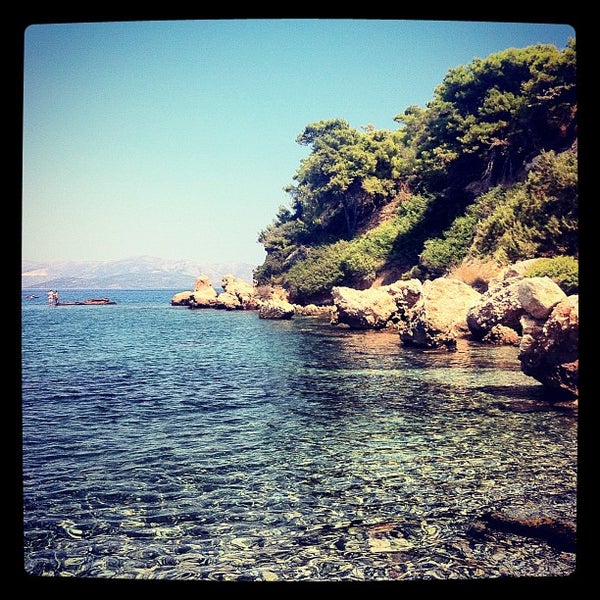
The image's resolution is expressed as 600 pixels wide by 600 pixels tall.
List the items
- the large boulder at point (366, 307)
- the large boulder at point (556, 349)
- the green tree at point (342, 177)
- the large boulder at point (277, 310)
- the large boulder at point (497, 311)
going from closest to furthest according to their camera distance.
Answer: the large boulder at point (556, 349) → the large boulder at point (497, 311) → the large boulder at point (366, 307) → the large boulder at point (277, 310) → the green tree at point (342, 177)

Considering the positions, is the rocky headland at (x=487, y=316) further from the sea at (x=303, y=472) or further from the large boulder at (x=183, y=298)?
the large boulder at (x=183, y=298)

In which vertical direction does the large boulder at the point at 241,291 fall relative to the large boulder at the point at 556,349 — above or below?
above

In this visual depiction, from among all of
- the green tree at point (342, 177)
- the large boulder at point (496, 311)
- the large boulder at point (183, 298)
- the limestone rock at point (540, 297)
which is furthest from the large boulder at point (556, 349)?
the large boulder at point (183, 298)

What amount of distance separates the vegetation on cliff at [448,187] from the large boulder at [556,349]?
8796 millimetres

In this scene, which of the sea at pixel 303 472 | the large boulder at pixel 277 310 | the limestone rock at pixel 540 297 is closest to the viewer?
the sea at pixel 303 472

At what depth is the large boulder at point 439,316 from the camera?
1752 centimetres

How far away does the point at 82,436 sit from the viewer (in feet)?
31.8

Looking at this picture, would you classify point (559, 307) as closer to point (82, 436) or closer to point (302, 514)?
point (302, 514)

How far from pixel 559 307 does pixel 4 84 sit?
27.7ft

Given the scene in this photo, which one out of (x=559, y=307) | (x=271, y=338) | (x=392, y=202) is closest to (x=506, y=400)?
(x=559, y=307)

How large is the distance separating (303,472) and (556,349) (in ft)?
16.4

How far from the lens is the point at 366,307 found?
23.4 m

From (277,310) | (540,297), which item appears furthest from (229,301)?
(540,297)

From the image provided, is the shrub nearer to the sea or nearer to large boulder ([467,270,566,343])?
large boulder ([467,270,566,343])
